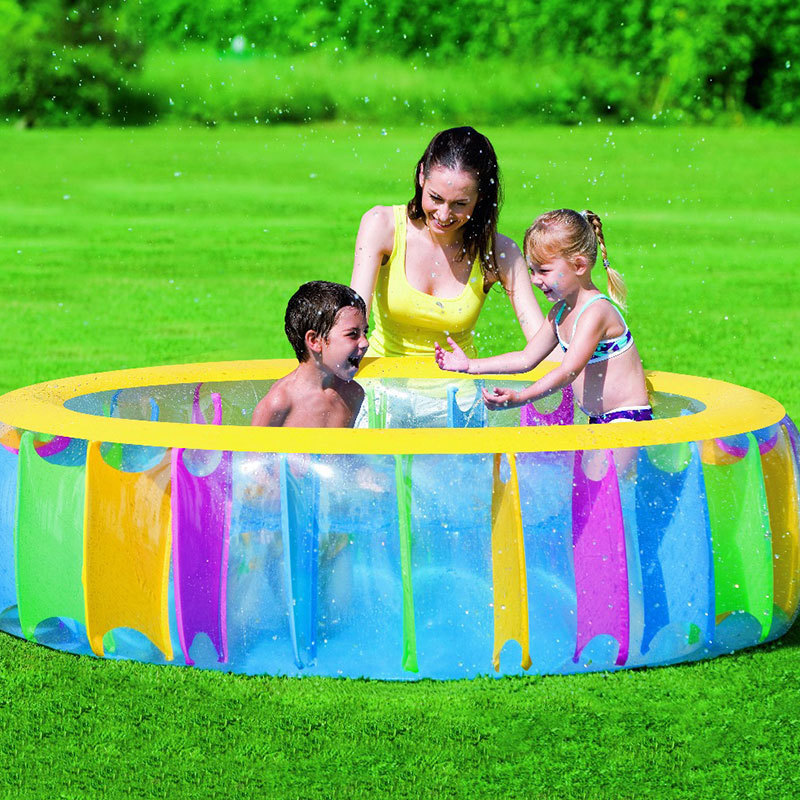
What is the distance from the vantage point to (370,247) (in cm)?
541

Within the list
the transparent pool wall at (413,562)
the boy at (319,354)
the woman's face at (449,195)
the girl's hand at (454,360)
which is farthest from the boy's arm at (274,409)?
the woman's face at (449,195)

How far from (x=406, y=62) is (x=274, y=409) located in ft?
80.4

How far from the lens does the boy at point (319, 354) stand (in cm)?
453

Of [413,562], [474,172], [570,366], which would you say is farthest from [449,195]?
[413,562]

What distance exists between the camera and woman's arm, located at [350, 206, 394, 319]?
5.40 meters

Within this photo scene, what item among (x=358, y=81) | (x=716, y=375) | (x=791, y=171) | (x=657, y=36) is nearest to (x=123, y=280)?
(x=716, y=375)

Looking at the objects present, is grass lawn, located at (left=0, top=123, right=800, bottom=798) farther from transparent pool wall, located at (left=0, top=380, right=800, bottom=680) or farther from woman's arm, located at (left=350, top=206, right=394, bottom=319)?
woman's arm, located at (left=350, top=206, right=394, bottom=319)

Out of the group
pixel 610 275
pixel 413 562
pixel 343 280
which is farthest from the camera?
pixel 343 280

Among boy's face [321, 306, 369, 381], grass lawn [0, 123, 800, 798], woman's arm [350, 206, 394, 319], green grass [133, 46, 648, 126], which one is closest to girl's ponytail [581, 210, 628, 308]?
boy's face [321, 306, 369, 381]

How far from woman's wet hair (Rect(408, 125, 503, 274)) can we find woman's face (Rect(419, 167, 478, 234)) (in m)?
0.02

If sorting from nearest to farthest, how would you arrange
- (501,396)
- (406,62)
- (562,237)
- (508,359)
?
(501,396), (562,237), (508,359), (406,62)

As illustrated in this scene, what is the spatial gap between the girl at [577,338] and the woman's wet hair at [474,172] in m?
0.52

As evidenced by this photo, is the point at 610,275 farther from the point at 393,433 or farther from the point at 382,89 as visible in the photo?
the point at 382,89

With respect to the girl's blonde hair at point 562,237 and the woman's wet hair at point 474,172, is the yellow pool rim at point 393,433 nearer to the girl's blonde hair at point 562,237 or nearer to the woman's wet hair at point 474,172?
the girl's blonde hair at point 562,237
